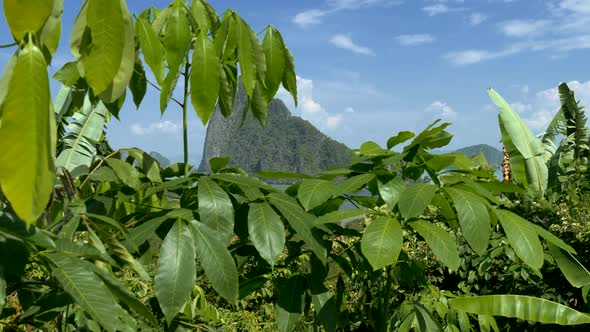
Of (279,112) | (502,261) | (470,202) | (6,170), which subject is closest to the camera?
(6,170)

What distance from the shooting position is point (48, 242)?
2.55ft

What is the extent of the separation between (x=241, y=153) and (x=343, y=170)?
31.2 meters

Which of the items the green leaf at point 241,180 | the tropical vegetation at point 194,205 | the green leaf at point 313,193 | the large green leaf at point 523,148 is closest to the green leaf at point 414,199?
the tropical vegetation at point 194,205

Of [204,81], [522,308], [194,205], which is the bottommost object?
[522,308]

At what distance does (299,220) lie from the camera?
1172 millimetres

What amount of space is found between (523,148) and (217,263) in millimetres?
5224

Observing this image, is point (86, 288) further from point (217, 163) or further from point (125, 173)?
point (217, 163)

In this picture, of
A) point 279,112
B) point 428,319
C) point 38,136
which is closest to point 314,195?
point 428,319

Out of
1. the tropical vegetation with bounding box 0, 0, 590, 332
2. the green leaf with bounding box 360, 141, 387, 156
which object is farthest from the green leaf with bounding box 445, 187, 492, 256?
the green leaf with bounding box 360, 141, 387, 156

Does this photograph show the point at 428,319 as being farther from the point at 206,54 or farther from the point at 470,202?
the point at 206,54

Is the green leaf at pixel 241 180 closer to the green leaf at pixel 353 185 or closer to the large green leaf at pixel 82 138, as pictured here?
the green leaf at pixel 353 185

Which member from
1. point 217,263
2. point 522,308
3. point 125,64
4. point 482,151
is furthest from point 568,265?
point 482,151

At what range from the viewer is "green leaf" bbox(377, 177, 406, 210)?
1.20 m

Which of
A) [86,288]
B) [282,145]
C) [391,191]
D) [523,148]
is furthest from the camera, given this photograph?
[282,145]
